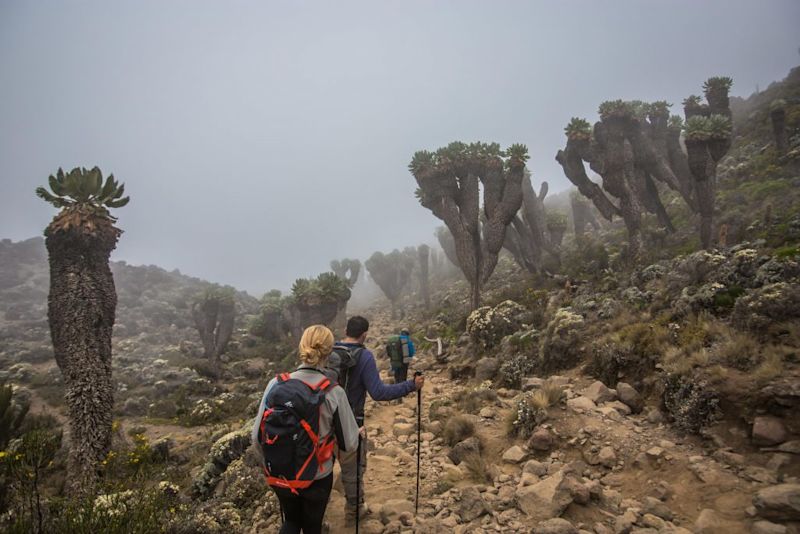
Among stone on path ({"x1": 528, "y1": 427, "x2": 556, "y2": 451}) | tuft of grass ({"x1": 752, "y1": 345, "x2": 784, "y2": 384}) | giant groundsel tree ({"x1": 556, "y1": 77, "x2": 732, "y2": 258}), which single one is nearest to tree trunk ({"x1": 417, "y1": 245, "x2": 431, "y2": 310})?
giant groundsel tree ({"x1": 556, "y1": 77, "x2": 732, "y2": 258})

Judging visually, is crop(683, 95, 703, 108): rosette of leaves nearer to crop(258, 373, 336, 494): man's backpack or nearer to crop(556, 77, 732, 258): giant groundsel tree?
crop(556, 77, 732, 258): giant groundsel tree

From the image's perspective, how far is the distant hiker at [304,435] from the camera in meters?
2.78

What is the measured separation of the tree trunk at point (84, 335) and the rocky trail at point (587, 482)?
6786 millimetres

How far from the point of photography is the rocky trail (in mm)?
3969

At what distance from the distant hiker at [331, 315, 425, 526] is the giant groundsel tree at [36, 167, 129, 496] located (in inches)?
272

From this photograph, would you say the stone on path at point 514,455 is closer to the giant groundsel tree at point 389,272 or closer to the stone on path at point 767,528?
the stone on path at point 767,528

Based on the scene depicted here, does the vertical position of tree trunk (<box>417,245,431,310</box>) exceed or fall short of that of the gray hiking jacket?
it exceeds it

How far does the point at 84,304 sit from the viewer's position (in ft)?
30.7

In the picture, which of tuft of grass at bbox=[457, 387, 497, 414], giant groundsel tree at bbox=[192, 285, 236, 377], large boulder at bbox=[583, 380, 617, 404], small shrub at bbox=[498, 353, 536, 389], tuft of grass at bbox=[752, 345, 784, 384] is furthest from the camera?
giant groundsel tree at bbox=[192, 285, 236, 377]

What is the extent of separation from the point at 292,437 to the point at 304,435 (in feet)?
0.29

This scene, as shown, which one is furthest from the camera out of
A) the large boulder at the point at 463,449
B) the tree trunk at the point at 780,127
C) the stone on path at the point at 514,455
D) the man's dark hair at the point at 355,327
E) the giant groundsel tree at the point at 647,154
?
the tree trunk at the point at 780,127

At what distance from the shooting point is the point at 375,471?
6.24 metres

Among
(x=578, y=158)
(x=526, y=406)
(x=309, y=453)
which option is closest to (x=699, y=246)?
(x=578, y=158)

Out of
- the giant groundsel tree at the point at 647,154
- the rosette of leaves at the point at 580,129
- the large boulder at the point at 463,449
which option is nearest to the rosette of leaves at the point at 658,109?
the giant groundsel tree at the point at 647,154
